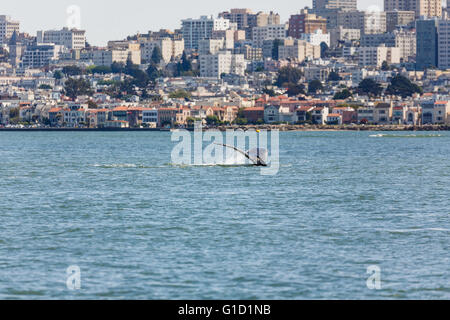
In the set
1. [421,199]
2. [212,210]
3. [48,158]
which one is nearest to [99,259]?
[212,210]

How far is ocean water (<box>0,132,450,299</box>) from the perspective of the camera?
20.6m

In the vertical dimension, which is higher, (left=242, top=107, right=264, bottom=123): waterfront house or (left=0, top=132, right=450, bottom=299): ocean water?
(left=0, top=132, right=450, bottom=299): ocean water

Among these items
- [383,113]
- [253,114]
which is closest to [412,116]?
[383,113]

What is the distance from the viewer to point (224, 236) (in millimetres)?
26672

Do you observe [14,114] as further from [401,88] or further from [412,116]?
[412,116]

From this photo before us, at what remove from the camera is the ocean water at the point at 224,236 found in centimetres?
2059

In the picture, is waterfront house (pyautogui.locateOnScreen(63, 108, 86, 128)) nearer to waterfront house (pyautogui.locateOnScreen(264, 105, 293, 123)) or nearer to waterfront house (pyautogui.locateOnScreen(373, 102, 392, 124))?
waterfront house (pyautogui.locateOnScreen(264, 105, 293, 123))

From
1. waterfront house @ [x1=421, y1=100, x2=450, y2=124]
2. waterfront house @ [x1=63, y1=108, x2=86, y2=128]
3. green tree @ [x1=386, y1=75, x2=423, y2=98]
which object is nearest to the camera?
waterfront house @ [x1=421, y1=100, x2=450, y2=124]

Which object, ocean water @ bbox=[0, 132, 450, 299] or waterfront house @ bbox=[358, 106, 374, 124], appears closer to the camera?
ocean water @ bbox=[0, 132, 450, 299]

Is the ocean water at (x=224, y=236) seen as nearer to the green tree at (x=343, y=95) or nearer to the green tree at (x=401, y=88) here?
the green tree at (x=343, y=95)

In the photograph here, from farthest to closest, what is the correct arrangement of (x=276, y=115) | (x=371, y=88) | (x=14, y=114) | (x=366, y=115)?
(x=371, y=88), (x=14, y=114), (x=276, y=115), (x=366, y=115)

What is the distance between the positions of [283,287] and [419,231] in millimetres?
7740

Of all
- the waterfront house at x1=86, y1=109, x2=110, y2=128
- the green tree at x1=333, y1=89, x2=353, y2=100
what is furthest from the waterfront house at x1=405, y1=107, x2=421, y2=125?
the waterfront house at x1=86, y1=109, x2=110, y2=128
